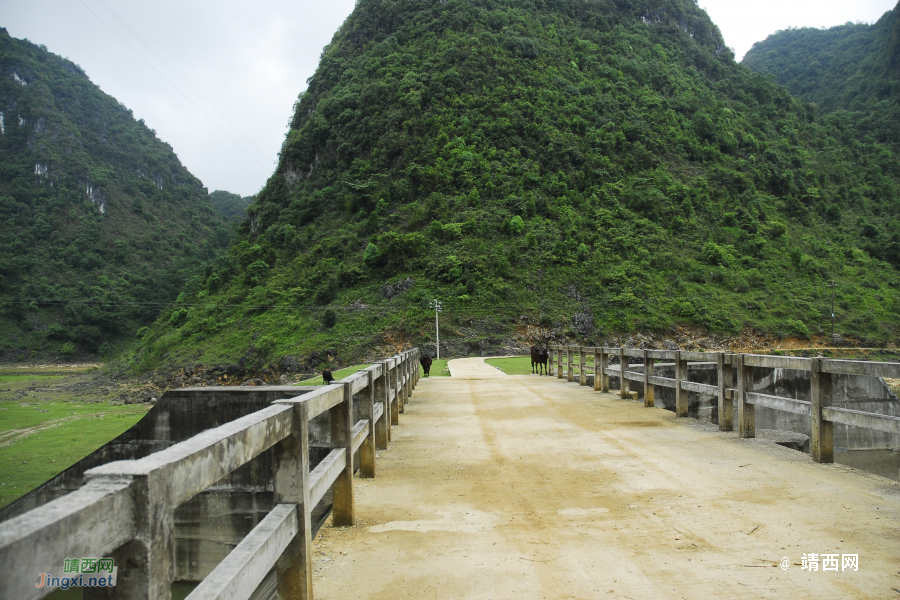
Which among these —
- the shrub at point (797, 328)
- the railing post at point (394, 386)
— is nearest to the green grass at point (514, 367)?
the railing post at point (394, 386)

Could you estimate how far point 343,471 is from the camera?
14.5 ft

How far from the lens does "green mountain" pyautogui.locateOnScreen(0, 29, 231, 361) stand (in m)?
99.8

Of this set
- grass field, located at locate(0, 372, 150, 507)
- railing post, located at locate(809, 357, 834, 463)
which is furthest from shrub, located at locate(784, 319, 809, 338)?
railing post, located at locate(809, 357, 834, 463)

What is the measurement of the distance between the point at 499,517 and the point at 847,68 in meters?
158

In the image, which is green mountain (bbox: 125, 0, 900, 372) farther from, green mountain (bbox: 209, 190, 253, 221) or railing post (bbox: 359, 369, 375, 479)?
green mountain (bbox: 209, 190, 253, 221)

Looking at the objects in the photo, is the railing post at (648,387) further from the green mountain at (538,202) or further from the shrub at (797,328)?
the shrub at (797,328)

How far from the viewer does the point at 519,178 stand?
6812cm

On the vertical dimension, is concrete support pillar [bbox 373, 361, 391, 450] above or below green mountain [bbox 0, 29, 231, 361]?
below

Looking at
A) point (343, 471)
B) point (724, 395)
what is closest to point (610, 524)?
point (343, 471)

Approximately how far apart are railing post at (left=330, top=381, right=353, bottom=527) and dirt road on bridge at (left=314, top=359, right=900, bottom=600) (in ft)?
0.42

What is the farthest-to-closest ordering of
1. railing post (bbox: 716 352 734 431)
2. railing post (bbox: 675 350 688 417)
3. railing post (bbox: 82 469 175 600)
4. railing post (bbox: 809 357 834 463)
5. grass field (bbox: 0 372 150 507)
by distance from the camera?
grass field (bbox: 0 372 150 507) → railing post (bbox: 675 350 688 417) → railing post (bbox: 716 352 734 431) → railing post (bbox: 809 357 834 463) → railing post (bbox: 82 469 175 600)

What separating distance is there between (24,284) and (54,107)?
245 ft

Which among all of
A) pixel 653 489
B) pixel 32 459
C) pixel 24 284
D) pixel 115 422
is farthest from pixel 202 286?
pixel 653 489

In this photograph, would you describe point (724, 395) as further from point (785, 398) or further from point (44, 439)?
point (44, 439)
